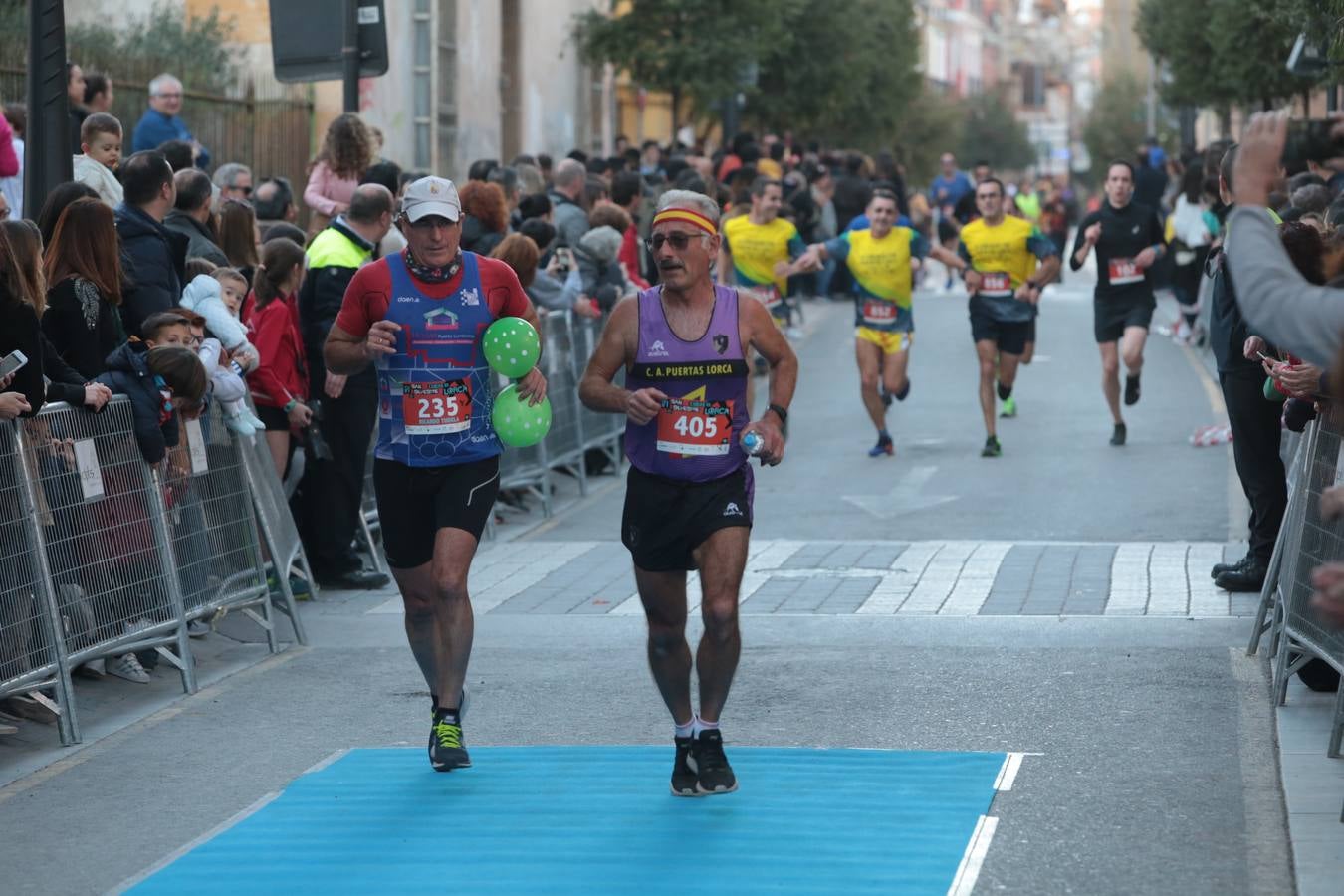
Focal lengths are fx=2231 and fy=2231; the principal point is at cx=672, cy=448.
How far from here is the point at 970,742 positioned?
768cm

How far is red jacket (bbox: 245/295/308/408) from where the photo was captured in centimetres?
1080

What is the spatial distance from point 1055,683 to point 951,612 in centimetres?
180

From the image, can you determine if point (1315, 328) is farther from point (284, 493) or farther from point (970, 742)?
point (284, 493)

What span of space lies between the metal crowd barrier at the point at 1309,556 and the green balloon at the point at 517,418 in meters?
2.60

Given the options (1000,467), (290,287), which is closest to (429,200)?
(290,287)

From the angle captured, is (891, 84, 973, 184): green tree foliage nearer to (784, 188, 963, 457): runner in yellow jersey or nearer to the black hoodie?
(784, 188, 963, 457): runner in yellow jersey

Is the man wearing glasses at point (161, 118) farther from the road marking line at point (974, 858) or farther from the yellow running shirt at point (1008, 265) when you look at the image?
the road marking line at point (974, 858)

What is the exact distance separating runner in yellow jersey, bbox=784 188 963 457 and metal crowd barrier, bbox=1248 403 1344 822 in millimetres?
8305

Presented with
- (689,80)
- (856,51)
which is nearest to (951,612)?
(689,80)

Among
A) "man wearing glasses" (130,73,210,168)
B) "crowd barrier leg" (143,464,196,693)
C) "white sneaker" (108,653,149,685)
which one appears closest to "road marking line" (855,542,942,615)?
"crowd barrier leg" (143,464,196,693)

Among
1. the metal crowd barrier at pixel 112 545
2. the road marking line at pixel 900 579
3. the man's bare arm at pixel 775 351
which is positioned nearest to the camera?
the man's bare arm at pixel 775 351

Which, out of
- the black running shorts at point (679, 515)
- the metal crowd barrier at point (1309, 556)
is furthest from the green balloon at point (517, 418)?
the metal crowd barrier at point (1309, 556)

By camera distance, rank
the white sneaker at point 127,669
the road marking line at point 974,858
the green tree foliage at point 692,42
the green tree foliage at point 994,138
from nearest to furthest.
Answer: the road marking line at point 974,858 → the white sneaker at point 127,669 → the green tree foliage at point 692,42 → the green tree foliage at point 994,138

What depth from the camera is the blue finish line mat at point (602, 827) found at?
6062mm
